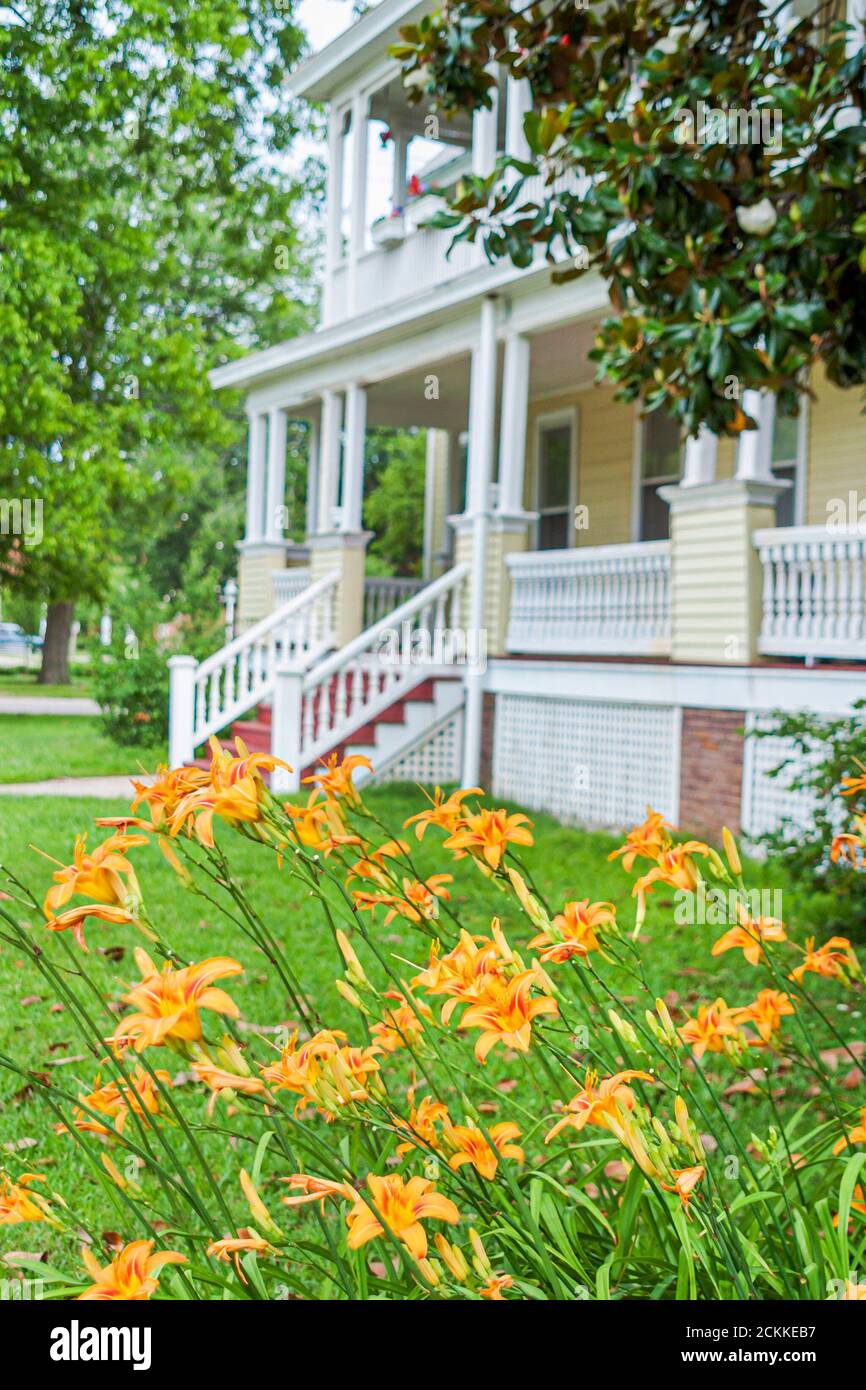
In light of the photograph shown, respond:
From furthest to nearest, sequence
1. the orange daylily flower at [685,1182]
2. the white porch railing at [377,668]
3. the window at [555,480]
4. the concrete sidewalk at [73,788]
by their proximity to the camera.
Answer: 1. the window at [555,480]
2. the white porch railing at [377,668]
3. the concrete sidewalk at [73,788]
4. the orange daylily flower at [685,1182]

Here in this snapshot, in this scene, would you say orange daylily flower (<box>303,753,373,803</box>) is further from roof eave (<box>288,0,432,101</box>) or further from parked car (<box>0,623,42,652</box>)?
roof eave (<box>288,0,432,101</box>)

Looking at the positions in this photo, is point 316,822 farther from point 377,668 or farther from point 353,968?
point 377,668

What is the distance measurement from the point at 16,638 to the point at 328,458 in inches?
309

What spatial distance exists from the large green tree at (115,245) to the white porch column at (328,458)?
631cm

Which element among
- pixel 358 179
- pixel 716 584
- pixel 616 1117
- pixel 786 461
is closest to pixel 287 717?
pixel 716 584

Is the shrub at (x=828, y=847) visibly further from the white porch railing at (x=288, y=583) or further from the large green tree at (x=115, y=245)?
the white porch railing at (x=288, y=583)

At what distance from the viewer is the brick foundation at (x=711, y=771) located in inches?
278

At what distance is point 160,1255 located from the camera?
123 centimetres

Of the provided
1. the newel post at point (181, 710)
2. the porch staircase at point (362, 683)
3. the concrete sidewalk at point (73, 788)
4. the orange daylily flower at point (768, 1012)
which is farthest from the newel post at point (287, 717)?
the orange daylily flower at point (768, 1012)

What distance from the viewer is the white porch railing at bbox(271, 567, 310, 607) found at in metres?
8.40

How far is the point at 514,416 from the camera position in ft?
30.0

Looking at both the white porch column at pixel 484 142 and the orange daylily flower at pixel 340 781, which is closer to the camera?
the orange daylily flower at pixel 340 781
